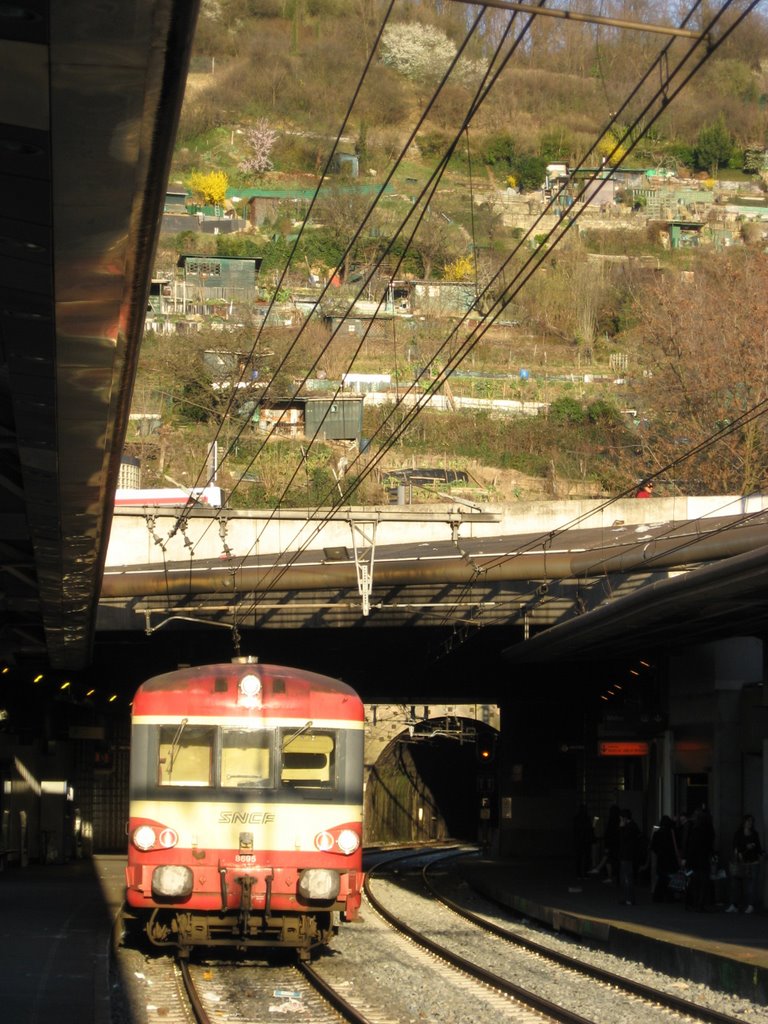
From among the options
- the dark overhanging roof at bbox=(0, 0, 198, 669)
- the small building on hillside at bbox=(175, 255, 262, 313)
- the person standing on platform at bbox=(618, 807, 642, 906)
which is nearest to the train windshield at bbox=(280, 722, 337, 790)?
the dark overhanging roof at bbox=(0, 0, 198, 669)

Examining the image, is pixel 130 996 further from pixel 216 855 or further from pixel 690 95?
pixel 690 95

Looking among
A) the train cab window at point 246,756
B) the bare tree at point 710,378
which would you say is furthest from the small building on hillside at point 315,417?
the train cab window at point 246,756

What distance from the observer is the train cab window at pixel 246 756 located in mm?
13602

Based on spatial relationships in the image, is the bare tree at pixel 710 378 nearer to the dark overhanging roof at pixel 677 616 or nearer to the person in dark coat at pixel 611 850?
the person in dark coat at pixel 611 850

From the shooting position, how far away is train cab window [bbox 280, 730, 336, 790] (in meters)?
13.7

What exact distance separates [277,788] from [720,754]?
27.6ft

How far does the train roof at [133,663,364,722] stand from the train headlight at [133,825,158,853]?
42.3 inches

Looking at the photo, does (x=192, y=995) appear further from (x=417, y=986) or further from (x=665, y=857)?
(x=665, y=857)

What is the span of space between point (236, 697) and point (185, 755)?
0.72 meters

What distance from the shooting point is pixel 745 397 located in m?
45.8


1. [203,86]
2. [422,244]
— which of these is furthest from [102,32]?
[203,86]

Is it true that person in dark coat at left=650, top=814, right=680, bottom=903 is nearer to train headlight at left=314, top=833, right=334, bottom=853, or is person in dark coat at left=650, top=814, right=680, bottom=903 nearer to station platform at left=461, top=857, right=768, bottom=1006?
station platform at left=461, top=857, right=768, bottom=1006

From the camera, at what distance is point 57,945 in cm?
1380

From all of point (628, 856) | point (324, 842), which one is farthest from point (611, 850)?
point (324, 842)
